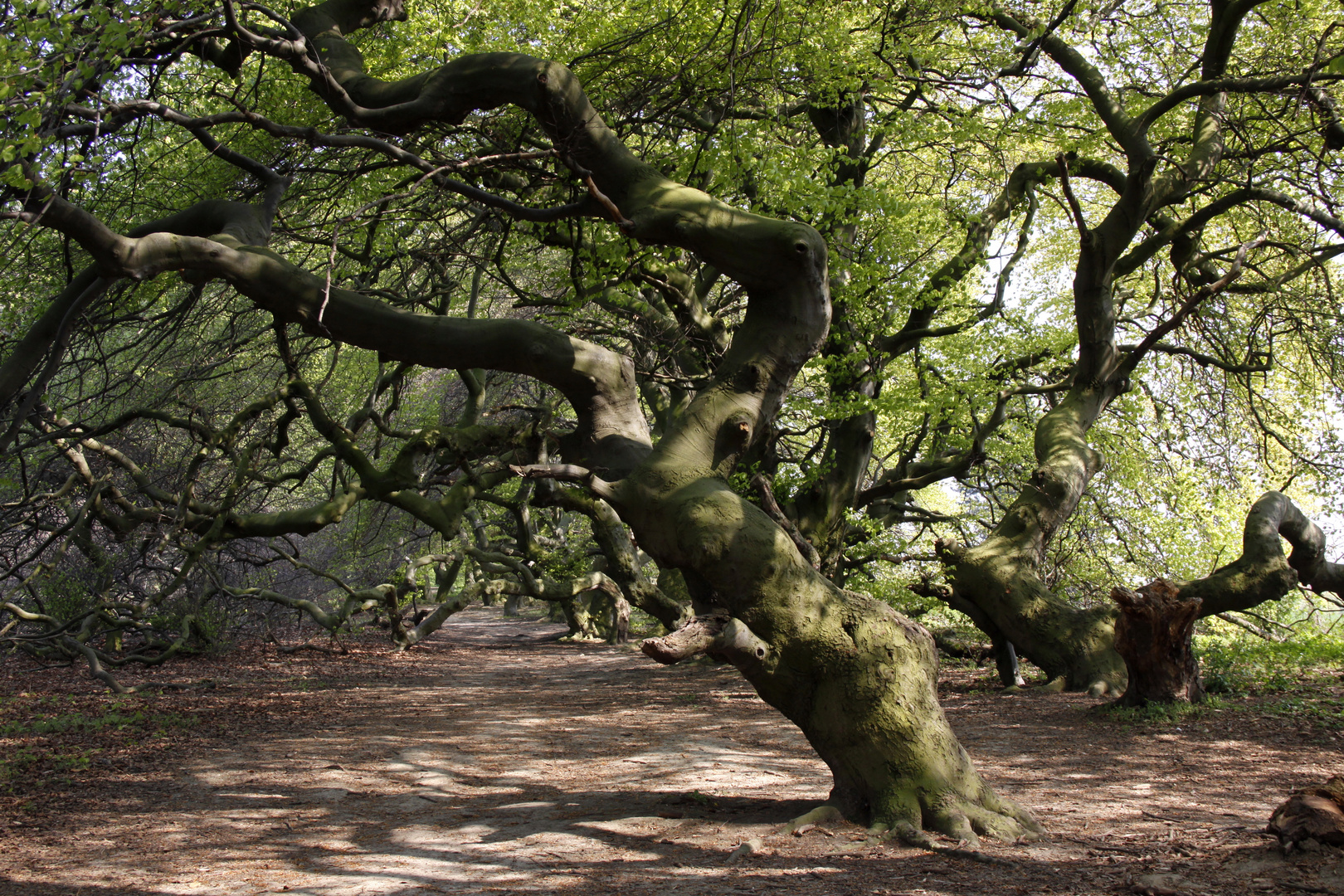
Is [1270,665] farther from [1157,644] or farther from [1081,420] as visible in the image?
[1081,420]

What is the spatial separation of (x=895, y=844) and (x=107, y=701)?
28.1 ft

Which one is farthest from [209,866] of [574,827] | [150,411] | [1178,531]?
[1178,531]

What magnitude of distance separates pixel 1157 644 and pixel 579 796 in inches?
188

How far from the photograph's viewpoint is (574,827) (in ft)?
15.2

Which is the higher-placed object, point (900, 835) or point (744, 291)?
point (744, 291)

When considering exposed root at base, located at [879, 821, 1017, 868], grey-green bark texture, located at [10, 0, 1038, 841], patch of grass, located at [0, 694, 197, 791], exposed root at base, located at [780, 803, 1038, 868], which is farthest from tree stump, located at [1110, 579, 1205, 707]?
patch of grass, located at [0, 694, 197, 791]

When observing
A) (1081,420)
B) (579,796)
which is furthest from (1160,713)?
(579,796)

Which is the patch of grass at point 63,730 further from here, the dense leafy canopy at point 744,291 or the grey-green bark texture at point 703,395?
the grey-green bark texture at point 703,395

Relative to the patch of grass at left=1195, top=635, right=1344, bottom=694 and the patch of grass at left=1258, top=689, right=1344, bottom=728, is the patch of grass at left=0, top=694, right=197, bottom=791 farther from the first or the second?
the patch of grass at left=1195, top=635, right=1344, bottom=694

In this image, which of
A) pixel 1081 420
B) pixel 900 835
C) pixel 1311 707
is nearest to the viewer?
pixel 900 835

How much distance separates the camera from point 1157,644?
706cm

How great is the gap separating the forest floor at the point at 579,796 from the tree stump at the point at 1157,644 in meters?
0.35

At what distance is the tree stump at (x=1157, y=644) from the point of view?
699cm

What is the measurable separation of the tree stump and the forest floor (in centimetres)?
35
